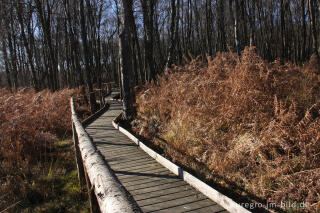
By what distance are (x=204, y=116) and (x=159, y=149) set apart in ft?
5.67

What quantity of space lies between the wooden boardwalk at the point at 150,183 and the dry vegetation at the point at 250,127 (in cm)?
70

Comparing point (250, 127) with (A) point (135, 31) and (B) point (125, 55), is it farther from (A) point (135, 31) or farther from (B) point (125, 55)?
(A) point (135, 31)

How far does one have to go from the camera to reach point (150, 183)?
5215mm

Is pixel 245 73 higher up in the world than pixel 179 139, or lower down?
higher up

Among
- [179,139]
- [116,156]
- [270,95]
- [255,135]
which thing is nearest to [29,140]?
[116,156]

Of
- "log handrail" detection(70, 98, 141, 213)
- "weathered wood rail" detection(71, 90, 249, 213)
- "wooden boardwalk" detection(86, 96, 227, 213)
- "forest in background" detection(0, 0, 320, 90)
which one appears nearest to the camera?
"log handrail" detection(70, 98, 141, 213)

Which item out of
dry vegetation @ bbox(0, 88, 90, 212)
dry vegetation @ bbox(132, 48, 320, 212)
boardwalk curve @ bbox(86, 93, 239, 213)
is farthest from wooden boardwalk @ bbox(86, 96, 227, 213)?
dry vegetation @ bbox(0, 88, 90, 212)

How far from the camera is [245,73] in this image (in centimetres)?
664

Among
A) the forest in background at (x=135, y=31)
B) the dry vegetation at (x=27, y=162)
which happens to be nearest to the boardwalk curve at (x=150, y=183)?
the dry vegetation at (x=27, y=162)

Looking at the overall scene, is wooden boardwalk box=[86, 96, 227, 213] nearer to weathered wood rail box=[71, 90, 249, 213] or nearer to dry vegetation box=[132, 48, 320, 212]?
weathered wood rail box=[71, 90, 249, 213]

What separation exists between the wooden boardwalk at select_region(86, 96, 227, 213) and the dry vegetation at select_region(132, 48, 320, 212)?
70cm

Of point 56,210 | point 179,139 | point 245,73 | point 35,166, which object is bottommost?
point 56,210

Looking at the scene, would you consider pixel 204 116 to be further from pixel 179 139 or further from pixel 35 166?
pixel 35 166

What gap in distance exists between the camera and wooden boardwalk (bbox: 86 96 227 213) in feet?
13.8
